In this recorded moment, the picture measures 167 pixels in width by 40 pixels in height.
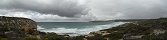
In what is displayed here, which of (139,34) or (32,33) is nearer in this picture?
(32,33)

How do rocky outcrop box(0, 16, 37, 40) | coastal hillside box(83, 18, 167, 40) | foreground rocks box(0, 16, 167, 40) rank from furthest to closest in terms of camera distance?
coastal hillside box(83, 18, 167, 40) → rocky outcrop box(0, 16, 37, 40) → foreground rocks box(0, 16, 167, 40)

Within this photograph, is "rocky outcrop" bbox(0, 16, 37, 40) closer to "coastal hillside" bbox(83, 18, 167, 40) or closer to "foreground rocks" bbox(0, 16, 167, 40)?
"foreground rocks" bbox(0, 16, 167, 40)

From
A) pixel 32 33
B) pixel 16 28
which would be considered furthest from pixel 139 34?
pixel 16 28

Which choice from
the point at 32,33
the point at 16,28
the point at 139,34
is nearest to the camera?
the point at 16,28

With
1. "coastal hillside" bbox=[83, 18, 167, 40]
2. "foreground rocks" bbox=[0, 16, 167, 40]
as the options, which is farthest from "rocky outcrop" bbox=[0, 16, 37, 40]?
"coastal hillside" bbox=[83, 18, 167, 40]

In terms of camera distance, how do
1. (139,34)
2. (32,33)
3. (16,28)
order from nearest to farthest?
(16,28), (32,33), (139,34)

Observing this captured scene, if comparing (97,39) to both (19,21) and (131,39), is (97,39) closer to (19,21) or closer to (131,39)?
(131,39)

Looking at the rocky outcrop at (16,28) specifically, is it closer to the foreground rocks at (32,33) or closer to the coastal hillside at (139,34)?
the foreground rocks at (32,33)

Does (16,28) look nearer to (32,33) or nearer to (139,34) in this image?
(32,33)

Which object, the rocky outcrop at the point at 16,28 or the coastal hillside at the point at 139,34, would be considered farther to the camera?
the coastal hillside at the point at 139,34

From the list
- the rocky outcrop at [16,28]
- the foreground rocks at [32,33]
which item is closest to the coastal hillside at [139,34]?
the foreground rocks at [32,33]

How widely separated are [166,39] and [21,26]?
27.0 metres

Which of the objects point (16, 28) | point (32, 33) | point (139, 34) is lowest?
point (139, 34)

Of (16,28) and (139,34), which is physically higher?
(16,28)
